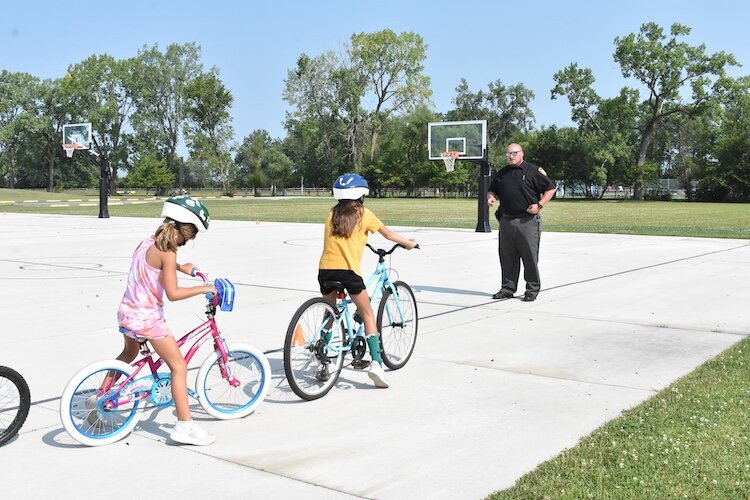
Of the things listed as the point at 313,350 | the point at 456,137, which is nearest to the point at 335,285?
the point at 313,350

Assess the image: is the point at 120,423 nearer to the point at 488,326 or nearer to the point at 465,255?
the point at 488,326

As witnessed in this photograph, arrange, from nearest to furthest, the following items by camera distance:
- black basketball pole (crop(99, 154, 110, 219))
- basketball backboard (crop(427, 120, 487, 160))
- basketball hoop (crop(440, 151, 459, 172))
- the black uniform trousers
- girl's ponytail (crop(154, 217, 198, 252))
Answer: girl's ponytail (crop(154, 217, 198, 252)) < the black uniform trousers < basketball backboard (crop(427, 120, 487, 160)) < basketball hoop (crop(440, 151, 459, 172)) < black basketball pole (crop(99, 154, 110, 219))

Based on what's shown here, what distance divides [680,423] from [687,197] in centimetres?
8479

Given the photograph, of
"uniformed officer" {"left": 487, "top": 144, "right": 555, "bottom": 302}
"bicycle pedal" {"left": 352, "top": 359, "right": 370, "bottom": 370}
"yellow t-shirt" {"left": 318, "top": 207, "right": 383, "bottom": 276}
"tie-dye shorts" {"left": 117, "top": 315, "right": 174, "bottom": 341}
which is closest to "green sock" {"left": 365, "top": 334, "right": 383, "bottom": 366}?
"bicycle pedal" {"left": 352, "top": 359, "right": 370, "bottom": 370}

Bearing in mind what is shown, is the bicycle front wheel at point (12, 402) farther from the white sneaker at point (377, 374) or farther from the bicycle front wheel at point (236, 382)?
the white sneaker at point (377, 374)

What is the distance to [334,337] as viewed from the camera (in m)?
5.70

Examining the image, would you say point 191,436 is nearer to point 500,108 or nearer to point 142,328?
point 142,328

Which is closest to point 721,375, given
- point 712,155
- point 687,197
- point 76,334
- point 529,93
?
point 76,334

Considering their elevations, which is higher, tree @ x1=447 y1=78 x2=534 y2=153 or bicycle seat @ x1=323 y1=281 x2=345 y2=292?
tree @ x1=447 y1=78 x2=534 y2=153

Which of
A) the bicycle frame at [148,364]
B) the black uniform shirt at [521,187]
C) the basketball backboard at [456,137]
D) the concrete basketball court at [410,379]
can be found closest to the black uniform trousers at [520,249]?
the black uniform shirt at [521,187]

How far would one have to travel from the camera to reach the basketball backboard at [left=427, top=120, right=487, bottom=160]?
28359 mm

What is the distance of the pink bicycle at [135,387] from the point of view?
4.50m

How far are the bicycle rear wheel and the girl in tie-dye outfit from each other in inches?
35.3

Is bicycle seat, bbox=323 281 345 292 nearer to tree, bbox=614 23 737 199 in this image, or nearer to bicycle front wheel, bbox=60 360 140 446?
bicycle front wheel, bbox=60 360 140 446
